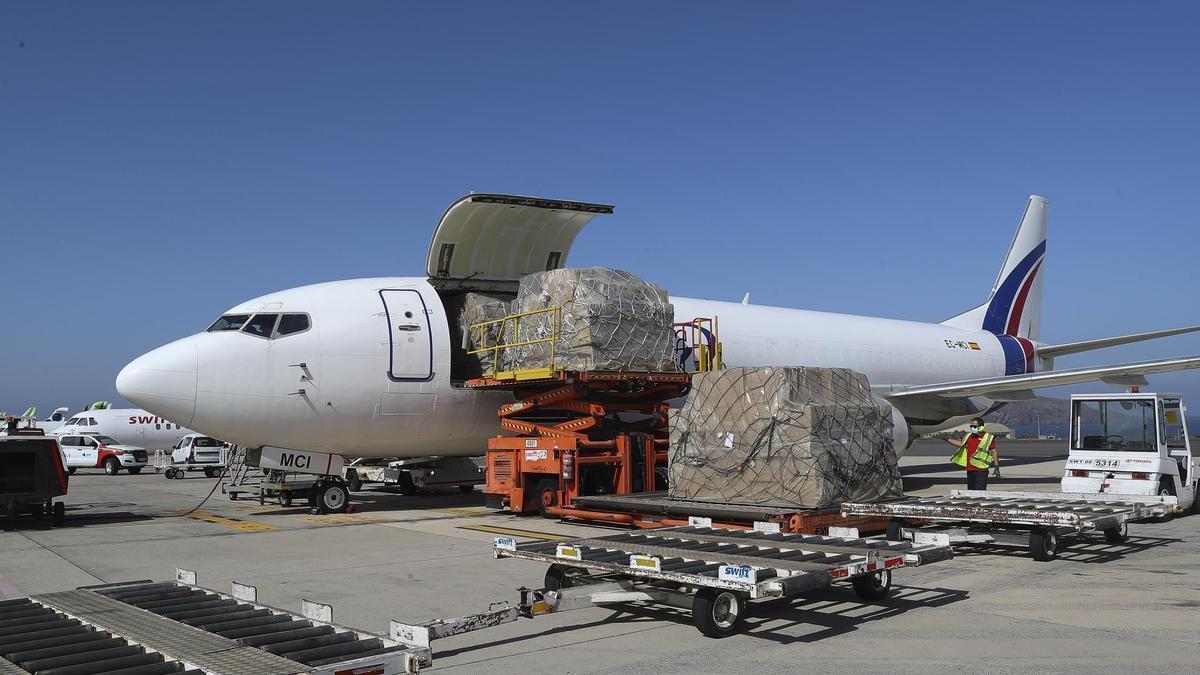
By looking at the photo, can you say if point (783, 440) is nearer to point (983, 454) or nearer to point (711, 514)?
point (711, 514)

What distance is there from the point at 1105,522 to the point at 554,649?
6.68 m

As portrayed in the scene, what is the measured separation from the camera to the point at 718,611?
663cm

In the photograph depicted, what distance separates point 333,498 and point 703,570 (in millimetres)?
10935

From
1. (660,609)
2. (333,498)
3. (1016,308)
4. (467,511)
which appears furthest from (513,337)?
(1016,308)

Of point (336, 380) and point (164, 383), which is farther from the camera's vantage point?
point (336, 380)

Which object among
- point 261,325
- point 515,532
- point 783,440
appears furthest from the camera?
point 261,325

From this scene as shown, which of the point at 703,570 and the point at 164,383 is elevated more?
the point at 164,383

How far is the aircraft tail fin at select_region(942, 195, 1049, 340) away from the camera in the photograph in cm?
2833

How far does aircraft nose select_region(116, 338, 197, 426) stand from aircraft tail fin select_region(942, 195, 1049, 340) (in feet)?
71.2

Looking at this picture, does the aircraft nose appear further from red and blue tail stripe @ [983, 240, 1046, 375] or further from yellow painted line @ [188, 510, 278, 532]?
red and blue tail stripe @ [983, 240, 1046, 375]

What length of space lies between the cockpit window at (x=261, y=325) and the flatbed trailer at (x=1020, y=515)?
9013 millimetres

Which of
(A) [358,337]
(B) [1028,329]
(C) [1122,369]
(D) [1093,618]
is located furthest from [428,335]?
(B) [1028,329]

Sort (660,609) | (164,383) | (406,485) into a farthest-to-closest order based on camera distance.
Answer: (406,485)
(164,383)
(660,609)

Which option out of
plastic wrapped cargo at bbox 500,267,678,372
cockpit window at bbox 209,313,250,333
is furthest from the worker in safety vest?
cockpit window at bbox 209,313,250,333
